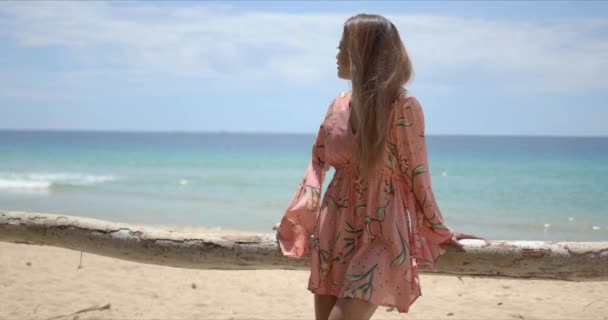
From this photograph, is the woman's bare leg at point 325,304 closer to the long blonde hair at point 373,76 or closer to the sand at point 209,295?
the long blonde hair at point 373,76

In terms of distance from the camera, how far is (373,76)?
2.61 m

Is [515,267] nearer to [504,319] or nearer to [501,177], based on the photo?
[504,319]

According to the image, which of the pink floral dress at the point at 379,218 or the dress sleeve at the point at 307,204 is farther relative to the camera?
the dress sleeve at the point at 307,204

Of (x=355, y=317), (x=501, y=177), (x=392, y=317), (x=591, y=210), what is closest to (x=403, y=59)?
(x=355, y=317)

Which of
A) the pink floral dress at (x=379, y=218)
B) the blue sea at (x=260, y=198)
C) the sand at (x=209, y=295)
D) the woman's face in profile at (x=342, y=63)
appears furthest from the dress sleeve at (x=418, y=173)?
the blue sea at (x=260, y=198)

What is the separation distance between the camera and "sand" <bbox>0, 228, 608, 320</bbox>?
5.62 meters

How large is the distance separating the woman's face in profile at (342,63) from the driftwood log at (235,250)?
1.00 meters

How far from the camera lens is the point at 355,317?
8.13 ft

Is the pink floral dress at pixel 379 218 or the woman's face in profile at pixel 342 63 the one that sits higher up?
the woman's face in profile at pixel 342 63

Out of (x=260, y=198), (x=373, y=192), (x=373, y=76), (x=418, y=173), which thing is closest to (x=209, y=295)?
(x=373, y=192)

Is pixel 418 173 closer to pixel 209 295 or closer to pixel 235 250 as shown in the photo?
pixel 235 250

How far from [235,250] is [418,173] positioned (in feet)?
4.23

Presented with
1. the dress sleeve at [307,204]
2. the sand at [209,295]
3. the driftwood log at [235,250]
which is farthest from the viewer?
the sand at [209,295]

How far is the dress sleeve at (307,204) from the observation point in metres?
2.90
